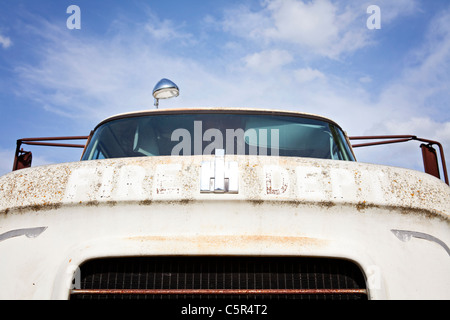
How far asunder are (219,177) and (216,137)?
2.35ft

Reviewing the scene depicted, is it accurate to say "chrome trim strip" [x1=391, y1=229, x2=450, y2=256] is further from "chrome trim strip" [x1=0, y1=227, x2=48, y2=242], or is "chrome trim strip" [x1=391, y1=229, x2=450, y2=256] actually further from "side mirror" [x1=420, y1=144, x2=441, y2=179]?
"chrome trim strip" [x1=0, y1=227, x2=48, y2=242]

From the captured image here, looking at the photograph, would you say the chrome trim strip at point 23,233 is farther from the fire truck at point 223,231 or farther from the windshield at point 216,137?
the windshield at point 216,137

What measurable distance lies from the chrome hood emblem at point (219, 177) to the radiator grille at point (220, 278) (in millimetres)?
315

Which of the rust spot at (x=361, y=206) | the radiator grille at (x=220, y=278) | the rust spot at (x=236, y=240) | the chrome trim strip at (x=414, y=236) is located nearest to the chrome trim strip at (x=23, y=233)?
the radiator grille at (x=220, y=278)

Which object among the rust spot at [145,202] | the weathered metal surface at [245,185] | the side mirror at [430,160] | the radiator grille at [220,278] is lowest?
the radiator grille at [220,278]

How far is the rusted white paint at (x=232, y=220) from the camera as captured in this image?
174cm

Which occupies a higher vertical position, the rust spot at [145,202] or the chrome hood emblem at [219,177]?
the chrome hood emblem at [219,177]

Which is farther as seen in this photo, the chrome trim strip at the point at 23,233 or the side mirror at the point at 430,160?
the side mirror at the point at 430,160

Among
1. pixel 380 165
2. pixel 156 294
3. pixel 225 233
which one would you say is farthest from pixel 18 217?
pixel 380 165

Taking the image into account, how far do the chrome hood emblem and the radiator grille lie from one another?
1.03 ft

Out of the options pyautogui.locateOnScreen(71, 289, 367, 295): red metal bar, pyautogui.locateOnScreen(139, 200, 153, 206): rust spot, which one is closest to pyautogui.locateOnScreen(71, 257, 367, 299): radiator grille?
pyautogui.locateOnScreen(71, 289, 367, 295): red metal bar

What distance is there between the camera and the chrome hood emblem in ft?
5.97
